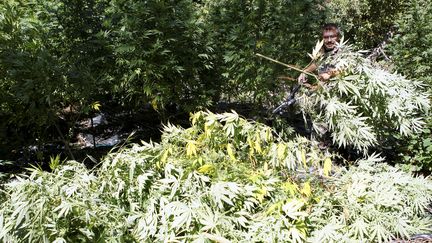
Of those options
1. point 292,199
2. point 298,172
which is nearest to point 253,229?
point 292,199

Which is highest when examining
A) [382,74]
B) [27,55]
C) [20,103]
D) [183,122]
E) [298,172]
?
[382,74]

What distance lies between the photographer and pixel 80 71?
3545 mm

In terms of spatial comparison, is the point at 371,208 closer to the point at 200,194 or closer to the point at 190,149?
the point at 200,194

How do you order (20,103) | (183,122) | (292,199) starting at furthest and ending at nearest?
(183,122) → (20,103) → (292,199)

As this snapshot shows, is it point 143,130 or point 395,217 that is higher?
point 395,217

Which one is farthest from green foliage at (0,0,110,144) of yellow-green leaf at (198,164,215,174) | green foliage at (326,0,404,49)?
green foliage at (326,0,404,49)

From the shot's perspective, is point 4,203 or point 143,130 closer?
point 4,203

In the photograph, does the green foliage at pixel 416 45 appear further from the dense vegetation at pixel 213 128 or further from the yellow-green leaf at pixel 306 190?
the yellow-green leaf at pixel 306 190

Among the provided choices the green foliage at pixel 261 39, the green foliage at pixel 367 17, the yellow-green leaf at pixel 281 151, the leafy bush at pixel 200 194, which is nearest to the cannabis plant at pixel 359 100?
the leafy bush at pixel 200 194

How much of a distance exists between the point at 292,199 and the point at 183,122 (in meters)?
2.63

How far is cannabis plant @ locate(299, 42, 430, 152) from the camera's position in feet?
9.58

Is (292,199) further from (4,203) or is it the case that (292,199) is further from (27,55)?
(27,55)

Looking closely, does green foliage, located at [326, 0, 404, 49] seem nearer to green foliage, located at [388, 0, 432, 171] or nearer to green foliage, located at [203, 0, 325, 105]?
green foliage, located at [388, 0, 432, 171]

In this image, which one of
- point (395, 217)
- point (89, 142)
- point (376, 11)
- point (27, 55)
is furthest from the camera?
point (376, 11)
